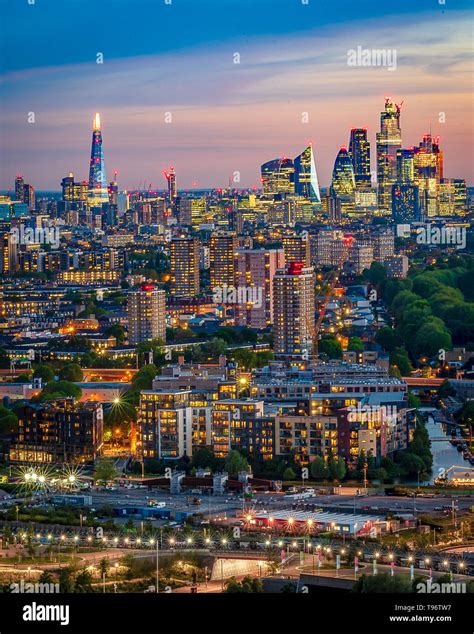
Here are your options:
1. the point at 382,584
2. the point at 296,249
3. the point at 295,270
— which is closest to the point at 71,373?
the point at 295,270

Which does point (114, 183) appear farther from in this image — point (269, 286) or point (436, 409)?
point (436, 409)

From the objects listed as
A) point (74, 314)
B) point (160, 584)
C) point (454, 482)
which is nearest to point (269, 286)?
point (74, 314)

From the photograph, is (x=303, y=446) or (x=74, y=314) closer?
(x=303, y=446)

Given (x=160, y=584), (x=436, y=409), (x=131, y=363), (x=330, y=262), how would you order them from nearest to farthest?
(x=160, y=584), (x=436, y=409), (x=131, y=363), (x=330, y=262)

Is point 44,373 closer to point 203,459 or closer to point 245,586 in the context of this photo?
point 203,459

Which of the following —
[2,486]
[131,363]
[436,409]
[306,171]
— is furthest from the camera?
[306,171]

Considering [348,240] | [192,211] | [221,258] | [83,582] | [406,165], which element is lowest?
[83,582]
